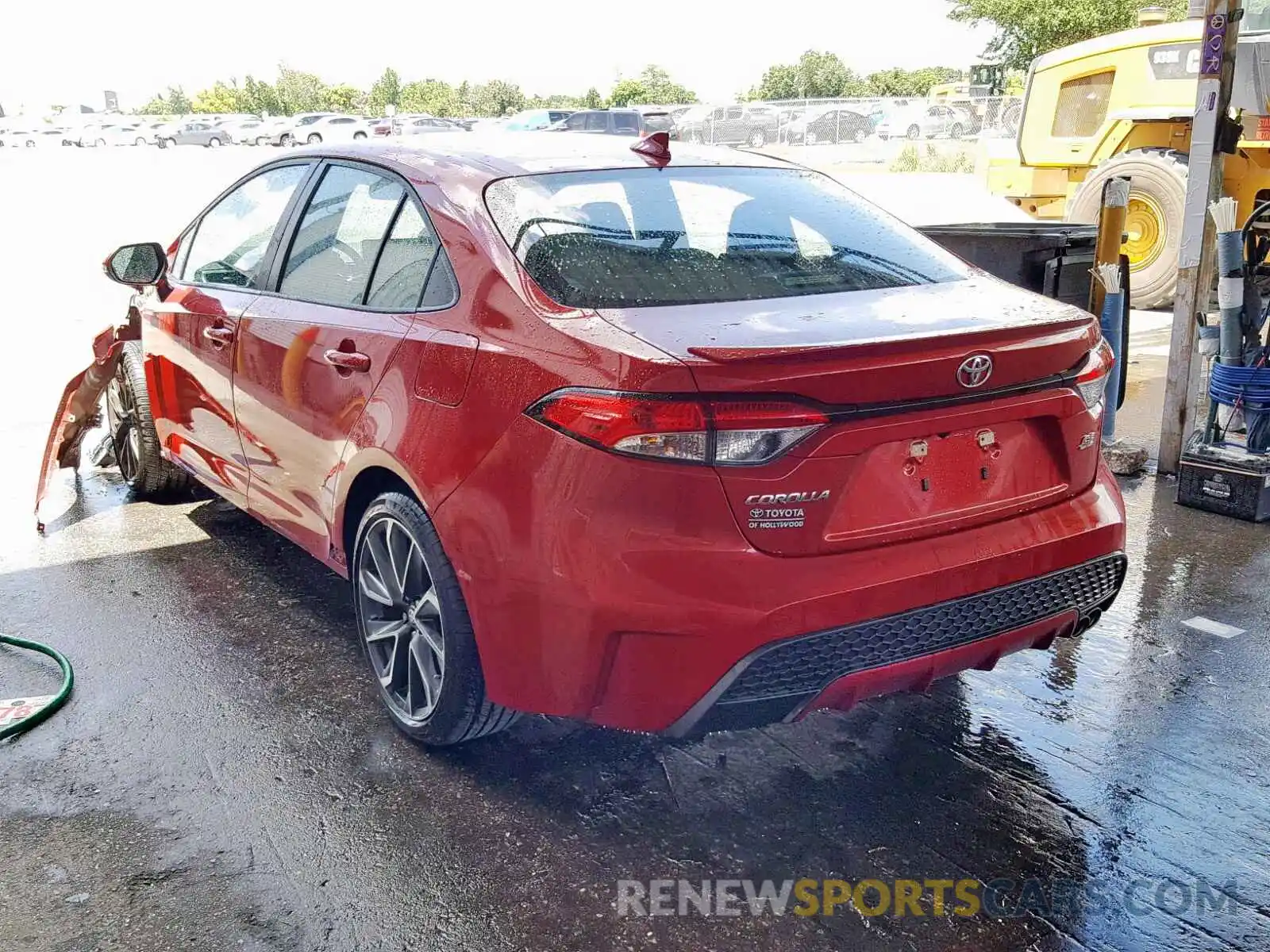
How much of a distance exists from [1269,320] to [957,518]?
4.09m

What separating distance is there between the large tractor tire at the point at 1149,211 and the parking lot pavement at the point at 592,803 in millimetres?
7451

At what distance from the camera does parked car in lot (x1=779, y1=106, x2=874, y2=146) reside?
36469mm

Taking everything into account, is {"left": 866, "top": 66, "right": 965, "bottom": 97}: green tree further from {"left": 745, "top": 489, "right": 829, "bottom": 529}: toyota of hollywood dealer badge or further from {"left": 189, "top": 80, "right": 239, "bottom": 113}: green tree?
{"left": 745, "top": 489, "right": 829, "bottom": 529}: toyota of hollywood dealer badge

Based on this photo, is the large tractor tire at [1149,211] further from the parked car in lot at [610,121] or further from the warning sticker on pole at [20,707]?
the parked car in lot at [610,121]

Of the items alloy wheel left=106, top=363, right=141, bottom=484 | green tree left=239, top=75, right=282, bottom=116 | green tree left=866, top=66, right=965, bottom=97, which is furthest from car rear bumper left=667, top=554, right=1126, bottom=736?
green tree left=239, top=75, right=282, bottom=116

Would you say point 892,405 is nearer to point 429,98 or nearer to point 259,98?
point 429,98

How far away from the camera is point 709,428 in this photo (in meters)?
2.43

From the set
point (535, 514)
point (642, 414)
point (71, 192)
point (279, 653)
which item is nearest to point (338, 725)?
point (279, 653)

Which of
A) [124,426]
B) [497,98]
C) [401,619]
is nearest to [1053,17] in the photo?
[497,98]

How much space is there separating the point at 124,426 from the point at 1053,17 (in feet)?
140

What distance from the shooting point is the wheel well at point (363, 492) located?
3.20m

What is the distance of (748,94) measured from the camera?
73.3m

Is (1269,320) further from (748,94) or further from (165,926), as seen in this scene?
(748,94)

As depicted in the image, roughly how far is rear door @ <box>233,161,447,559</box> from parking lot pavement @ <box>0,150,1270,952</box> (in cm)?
63
